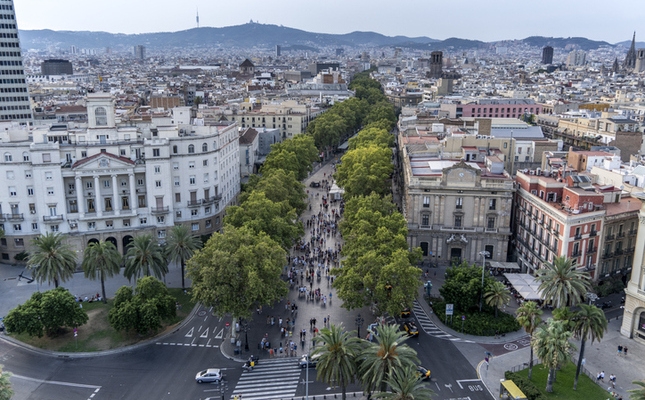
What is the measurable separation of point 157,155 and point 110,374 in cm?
3815

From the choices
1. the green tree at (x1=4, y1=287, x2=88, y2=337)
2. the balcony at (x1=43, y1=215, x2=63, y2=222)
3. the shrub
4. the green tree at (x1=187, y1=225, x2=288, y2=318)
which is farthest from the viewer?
the balcony at (x1=43, y1=215, x2=63, y2=222)

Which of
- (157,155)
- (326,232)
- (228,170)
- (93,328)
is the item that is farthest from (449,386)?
(228,170)

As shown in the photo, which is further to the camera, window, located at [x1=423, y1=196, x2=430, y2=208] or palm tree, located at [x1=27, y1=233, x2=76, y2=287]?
window, located at [x1=423, y1=196, x2=430, y2=208]

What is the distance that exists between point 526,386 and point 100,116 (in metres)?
71.1

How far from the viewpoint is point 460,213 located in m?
79.9

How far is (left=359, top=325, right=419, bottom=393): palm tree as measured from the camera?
41562mm

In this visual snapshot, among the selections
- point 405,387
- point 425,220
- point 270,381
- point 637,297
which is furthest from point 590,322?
point 425,220

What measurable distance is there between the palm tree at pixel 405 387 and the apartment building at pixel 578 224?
32723 millimetres

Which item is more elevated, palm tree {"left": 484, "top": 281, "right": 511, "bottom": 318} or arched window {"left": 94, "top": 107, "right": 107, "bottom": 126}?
arched window {"left": 94, "top": 107, "right": 107, "bottom": 126}

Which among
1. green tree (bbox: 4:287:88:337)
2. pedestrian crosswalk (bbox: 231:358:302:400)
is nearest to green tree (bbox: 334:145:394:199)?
pedestrian crosswalk (bbox: 231:358:302:400)

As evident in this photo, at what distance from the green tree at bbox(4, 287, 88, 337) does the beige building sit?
4613 cm

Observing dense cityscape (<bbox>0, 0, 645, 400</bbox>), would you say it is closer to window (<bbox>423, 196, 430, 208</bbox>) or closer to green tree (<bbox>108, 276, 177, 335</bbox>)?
green tree (<bbox>108, 276, 177, 335</bbox>)

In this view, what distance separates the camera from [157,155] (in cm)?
8288

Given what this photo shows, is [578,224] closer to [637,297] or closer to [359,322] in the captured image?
[637,297]
